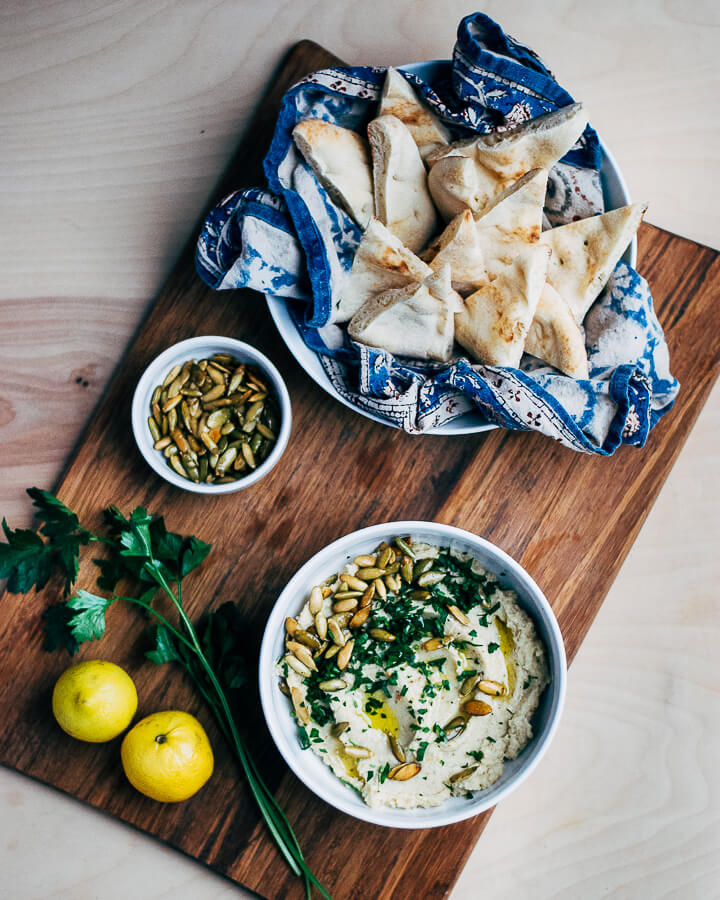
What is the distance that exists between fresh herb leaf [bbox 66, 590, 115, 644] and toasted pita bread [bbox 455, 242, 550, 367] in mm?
810

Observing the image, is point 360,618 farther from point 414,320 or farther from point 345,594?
point 414,320

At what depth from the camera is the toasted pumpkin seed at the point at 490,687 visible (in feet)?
4.14

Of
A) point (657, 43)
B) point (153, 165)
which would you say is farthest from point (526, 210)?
point (153, 165)

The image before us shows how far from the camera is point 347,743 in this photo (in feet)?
4.19

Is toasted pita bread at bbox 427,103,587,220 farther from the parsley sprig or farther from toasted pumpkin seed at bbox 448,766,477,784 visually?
toasted pumpkin seed at bbox 448,766,477,784

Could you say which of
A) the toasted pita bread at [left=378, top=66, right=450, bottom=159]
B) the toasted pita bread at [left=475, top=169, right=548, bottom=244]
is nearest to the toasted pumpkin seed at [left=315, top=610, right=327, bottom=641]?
the toasted pita bread at [left=475, top=169, right=548, bottom=244]

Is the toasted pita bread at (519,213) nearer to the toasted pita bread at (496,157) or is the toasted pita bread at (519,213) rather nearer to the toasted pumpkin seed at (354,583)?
the toasted pita bread at (496,157)

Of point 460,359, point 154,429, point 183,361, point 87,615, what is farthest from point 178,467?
point 460,359

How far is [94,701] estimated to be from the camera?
4.20 feet

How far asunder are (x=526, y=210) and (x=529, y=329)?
0.20m

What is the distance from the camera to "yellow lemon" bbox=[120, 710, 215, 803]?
1259mm

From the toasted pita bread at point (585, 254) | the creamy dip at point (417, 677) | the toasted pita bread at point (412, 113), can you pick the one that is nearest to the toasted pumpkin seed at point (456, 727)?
the creamy dip at point (417, 677)

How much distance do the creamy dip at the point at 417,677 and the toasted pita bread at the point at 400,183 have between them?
22.7 inches

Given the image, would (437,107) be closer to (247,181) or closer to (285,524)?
(247,181)
